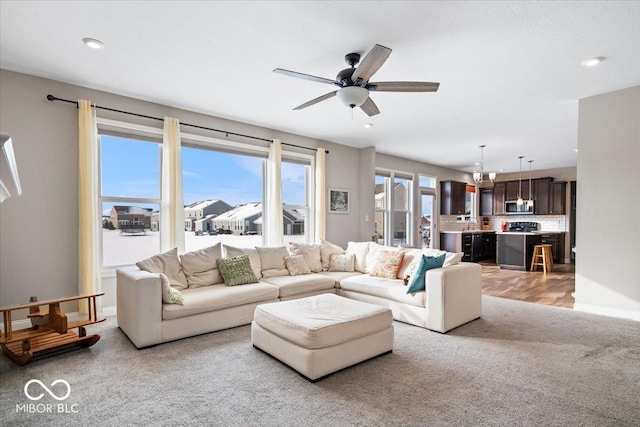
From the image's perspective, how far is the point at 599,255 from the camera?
13.4 feet

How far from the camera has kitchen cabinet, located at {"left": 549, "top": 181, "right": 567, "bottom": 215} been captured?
30.8 feet

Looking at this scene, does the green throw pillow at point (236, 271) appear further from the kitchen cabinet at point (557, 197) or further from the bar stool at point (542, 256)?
the kitchen cabinet at point (557, 197)

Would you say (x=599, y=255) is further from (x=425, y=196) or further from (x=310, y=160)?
(x=425, y=196)

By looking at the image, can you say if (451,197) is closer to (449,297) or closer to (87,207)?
(449,297)

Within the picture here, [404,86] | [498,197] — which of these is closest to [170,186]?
[404,86]

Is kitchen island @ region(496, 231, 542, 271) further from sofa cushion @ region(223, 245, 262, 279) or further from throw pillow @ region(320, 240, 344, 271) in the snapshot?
sofa cushion @ region(223, 245, 262, 279)

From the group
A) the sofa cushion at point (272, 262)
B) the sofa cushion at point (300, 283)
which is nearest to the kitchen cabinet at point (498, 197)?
the sofa cushion at point (300, 283)

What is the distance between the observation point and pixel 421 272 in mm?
3668

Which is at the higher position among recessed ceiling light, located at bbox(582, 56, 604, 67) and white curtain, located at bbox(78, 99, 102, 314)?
recessed ceiling light, located at bbox(582, 56, 604, 67)

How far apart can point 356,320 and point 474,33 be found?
8.15ft

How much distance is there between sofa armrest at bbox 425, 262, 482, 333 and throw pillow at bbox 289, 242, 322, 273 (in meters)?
1.88

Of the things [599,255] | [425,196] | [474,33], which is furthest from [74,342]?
[425,196]

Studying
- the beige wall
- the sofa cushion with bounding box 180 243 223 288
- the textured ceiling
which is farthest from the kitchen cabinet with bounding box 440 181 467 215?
the sofa cushion with bounding box 180 243 223 288

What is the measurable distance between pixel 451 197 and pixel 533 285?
145 inches
